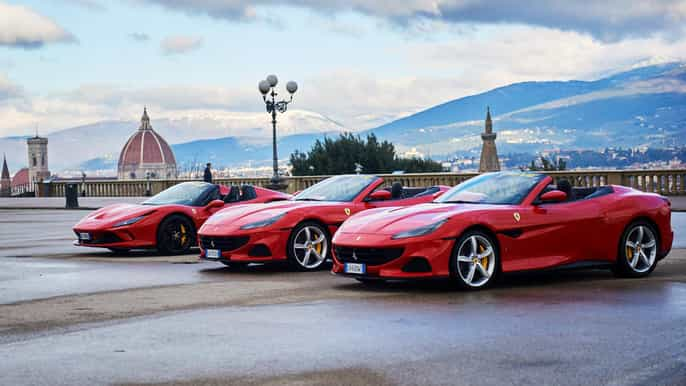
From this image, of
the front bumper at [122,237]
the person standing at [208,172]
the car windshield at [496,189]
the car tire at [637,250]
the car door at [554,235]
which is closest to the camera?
the car door at [554,235]

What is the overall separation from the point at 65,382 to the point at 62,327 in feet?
7.49

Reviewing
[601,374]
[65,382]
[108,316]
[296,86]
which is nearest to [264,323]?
[108,316]

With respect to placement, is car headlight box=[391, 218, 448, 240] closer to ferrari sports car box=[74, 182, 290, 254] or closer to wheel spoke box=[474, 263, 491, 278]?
wheel spoke box=[474, 263, 491, 278]

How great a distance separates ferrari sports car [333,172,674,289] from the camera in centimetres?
1049

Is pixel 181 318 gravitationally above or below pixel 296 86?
below

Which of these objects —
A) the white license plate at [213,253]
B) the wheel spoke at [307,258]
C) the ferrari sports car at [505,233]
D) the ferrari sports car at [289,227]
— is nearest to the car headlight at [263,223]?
the ferrari sports car at [289,227]

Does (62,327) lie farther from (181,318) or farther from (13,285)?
(13,285)

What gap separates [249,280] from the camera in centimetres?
1220

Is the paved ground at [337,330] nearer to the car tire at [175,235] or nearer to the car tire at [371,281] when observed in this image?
the car tire at [371,281]

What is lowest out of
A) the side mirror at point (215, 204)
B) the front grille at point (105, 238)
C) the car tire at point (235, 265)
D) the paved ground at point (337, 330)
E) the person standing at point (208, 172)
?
the paved ground at point (337, 330)

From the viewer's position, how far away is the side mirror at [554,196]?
11242 millimetres

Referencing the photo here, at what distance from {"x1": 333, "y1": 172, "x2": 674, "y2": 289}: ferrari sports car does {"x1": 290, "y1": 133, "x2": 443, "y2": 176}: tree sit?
90.8m

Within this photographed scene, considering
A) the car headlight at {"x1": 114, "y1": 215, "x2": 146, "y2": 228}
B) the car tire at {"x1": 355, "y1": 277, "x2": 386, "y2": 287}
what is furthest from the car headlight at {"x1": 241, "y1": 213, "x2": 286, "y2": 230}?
the car headlight at {"x1": 114, "y1": 215, "x2": 146, "y2": 228}

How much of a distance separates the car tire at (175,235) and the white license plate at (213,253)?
3.07 meters
